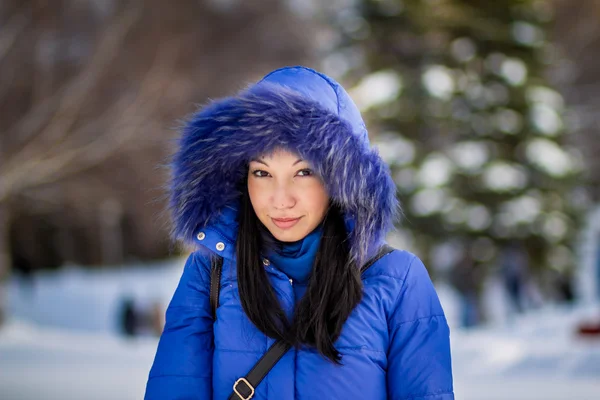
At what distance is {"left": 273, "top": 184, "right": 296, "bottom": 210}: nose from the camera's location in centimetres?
247

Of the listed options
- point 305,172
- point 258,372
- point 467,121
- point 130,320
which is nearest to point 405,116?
point 467,121

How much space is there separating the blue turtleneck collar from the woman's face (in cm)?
3

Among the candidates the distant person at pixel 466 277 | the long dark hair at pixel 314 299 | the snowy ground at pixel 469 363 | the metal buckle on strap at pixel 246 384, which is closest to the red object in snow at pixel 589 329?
the snowy ground at pixel 469 363

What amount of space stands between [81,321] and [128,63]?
16832 mm

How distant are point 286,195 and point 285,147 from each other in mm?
156

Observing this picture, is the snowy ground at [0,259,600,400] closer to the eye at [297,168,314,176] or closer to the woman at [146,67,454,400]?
the woman at [146,67,454,400]

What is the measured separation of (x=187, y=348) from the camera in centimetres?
248

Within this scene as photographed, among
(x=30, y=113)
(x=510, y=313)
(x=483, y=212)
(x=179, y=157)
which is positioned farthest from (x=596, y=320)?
(x=179, y=157)

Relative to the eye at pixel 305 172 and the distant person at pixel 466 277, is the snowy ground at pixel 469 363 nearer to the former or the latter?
the distant person at pixel 466 277

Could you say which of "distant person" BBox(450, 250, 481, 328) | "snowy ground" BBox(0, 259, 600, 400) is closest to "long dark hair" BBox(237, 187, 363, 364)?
"snowy ground" BBox(0, 259, 600, 400)

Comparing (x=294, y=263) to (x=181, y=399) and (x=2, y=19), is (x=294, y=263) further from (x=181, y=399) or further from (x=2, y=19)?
(x=2, y=19)

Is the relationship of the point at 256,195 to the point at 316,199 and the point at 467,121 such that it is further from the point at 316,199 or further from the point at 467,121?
the point at 467,121

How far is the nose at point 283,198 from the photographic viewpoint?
2.47m

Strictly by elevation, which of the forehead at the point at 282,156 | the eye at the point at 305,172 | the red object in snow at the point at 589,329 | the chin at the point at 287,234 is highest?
the red object in snow at the point at 589,329
